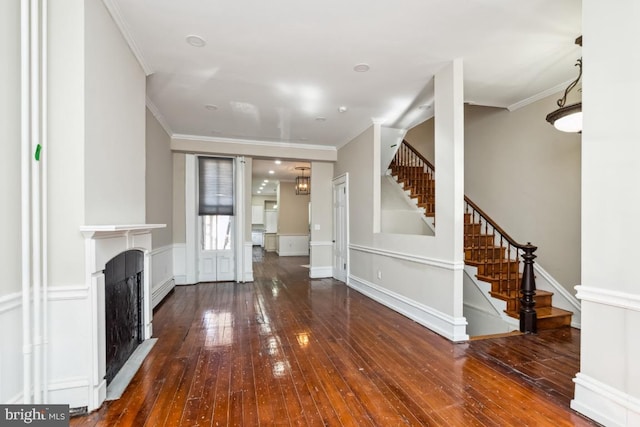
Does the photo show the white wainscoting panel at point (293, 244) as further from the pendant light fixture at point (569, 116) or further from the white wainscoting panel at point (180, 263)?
the pendant light fixture at point (569, 116)

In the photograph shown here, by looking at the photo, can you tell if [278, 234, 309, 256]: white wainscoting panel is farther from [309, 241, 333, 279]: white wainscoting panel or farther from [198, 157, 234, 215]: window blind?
[198, 157, 234, 215]: window blind

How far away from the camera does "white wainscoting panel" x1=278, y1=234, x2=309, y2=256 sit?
1164 cm

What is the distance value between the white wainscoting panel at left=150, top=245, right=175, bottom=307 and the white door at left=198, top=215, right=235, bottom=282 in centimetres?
66

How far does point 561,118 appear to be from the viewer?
9.05 feet

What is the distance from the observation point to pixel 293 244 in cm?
1180

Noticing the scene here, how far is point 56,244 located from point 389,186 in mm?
5812

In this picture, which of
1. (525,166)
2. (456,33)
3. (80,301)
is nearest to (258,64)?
(456,33)

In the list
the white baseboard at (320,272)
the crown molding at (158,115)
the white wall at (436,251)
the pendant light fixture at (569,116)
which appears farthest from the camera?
the white baseboard at (320,272)

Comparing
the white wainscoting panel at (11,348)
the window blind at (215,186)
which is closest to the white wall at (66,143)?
the white wainscoting panel at (11,348)

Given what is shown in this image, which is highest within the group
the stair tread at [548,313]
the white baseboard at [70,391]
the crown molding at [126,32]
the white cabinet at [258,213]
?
the crown molding at [126,32]

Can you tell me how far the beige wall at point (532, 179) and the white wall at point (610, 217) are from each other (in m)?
2.26

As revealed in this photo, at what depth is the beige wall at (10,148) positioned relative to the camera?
1688 millimetres

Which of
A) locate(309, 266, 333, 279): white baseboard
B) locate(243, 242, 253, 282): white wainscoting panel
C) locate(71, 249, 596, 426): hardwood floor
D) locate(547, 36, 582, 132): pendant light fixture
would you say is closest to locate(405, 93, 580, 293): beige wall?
locate(71, 249, 596, 426): hardwood floor

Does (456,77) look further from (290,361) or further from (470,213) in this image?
(290,361)
